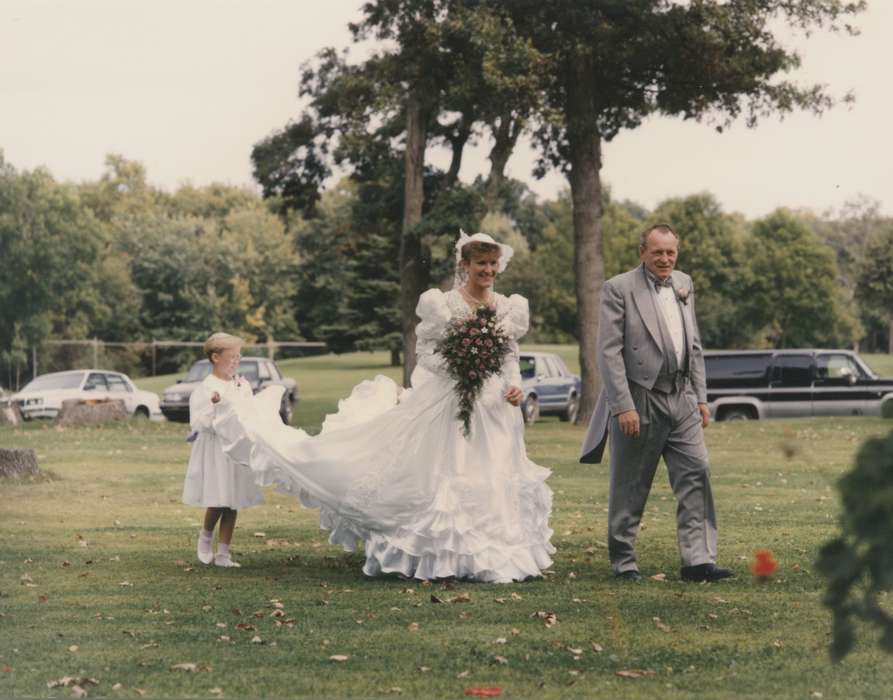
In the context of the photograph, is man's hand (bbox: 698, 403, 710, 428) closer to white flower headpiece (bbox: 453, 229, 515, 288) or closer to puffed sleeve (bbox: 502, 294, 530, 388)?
puffed sleeve (bbox: 502, 294, 530, 388)

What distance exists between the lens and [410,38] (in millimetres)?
31750

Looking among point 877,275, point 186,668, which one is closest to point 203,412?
point 186,668

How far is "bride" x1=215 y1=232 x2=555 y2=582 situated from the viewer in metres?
9.34

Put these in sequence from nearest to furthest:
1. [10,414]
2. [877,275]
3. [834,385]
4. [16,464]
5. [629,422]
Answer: [629,422] → [16,464] → [834,385] → [10,414] → [877,275]

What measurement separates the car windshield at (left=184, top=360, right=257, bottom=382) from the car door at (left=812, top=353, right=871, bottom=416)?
13.6 meters

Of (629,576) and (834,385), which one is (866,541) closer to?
(629,576)

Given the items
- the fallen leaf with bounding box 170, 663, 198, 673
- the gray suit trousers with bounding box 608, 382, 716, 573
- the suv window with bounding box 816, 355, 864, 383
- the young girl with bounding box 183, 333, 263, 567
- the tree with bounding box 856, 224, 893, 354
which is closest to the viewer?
the fallen leaf with bounding box 170, 663, 198, 673

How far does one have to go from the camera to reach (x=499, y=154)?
32.4m

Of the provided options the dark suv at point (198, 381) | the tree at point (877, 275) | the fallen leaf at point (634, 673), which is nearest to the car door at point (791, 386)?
the dark suv at point (198, 381)

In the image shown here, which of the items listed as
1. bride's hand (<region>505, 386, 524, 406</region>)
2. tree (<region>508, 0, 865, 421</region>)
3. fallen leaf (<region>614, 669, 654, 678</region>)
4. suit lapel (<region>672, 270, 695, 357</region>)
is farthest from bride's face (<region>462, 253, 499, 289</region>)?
tree (<region>508, 0, 865, 421</region>)

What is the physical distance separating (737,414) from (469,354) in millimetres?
23756

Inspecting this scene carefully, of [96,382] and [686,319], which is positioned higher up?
[686,319]

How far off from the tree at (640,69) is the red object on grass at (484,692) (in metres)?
22.8

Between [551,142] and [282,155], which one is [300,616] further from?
[282,155]
